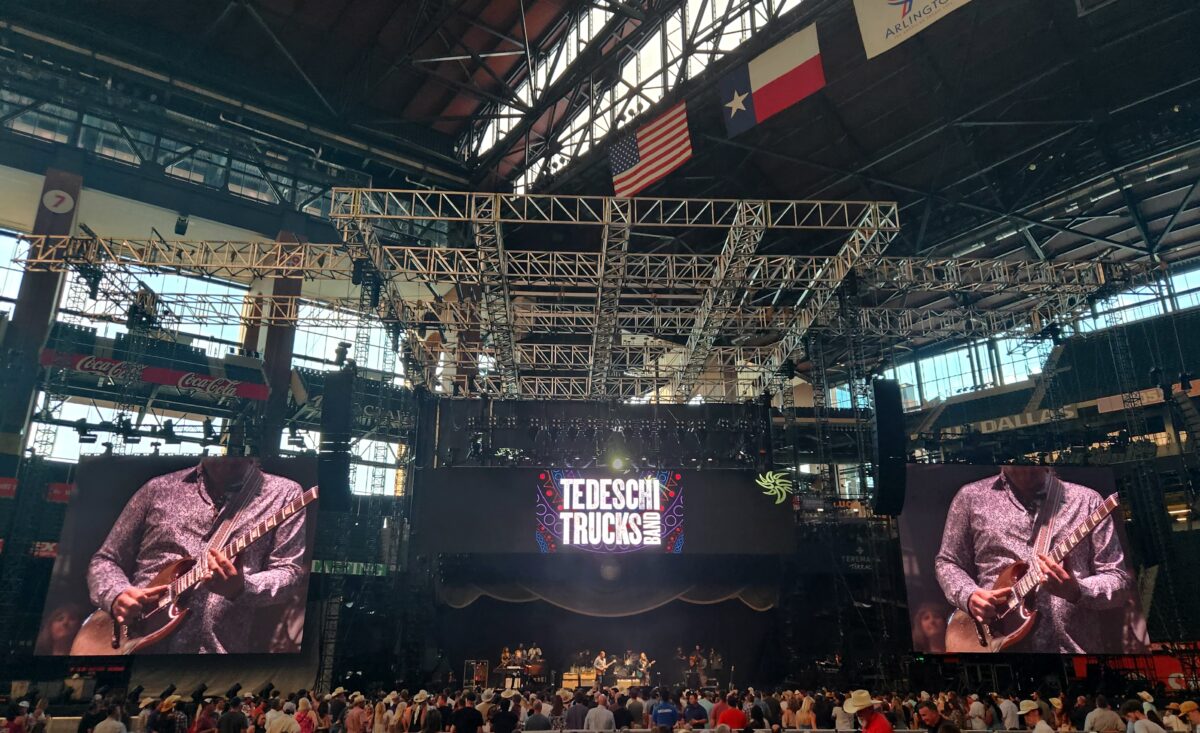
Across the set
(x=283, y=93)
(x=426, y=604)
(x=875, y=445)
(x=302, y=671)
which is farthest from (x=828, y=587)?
(x=283, y=93)

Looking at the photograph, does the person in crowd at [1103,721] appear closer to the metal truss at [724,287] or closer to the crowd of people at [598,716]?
the crowd of people at [598,716]

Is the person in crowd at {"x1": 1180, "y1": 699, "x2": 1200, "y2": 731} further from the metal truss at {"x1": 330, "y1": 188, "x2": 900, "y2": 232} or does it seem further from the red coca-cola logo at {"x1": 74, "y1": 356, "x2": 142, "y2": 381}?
the red coca-cola logo at {"x1": 74, "y1": 356, "x2": 142, "y2": 381}

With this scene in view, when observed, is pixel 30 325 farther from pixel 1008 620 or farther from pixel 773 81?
pixel 1008 620

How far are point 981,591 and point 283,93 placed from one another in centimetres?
2505

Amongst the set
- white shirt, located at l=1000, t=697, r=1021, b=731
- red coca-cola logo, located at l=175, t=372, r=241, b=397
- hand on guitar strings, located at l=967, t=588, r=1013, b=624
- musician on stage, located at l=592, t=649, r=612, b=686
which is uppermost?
red coca-cola logo, located at l=175, t=372, r=241, b=397

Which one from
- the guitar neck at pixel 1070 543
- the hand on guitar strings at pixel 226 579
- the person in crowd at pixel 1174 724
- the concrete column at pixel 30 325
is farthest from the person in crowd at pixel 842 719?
the concrete column at pixel 30 325

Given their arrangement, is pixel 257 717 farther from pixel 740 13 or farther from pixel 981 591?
pixel 740 13

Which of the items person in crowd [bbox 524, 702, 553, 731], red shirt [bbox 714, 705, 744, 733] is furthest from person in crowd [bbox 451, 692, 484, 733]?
red shirt [bbox 714, 705, 744, 733]

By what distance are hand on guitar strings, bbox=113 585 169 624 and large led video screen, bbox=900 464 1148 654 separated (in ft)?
57.7

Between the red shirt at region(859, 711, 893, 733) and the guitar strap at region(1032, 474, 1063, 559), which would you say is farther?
the guitar strap at region(1032, 474, 1063, 559)

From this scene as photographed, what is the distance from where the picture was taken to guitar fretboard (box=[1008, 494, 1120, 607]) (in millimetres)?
17638

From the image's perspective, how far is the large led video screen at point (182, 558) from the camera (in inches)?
667

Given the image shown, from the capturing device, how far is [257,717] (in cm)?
1056

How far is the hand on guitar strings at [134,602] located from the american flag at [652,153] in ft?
45.9
